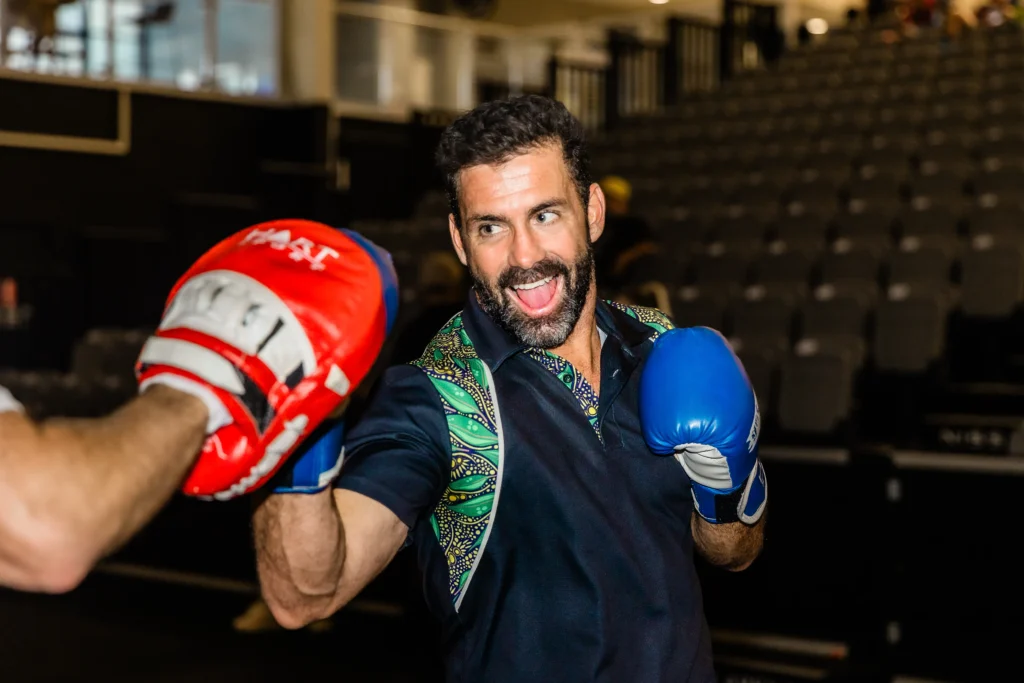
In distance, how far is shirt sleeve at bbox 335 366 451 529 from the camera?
1.51 meters

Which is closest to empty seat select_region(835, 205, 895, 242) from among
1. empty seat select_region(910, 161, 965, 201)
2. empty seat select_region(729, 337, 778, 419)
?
empty seat select_region(910, 161, 965, 201)

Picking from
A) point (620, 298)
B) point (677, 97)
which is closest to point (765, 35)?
point (677, 97)

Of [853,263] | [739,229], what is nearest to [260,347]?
[853,263]

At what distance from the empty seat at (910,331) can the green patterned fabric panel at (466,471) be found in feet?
14.7

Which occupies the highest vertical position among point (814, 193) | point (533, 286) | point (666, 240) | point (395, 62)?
point (395, 62)

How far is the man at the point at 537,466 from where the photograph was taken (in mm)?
1545

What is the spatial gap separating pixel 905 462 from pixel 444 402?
2653 millimetres

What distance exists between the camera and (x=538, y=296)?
5.68 ft

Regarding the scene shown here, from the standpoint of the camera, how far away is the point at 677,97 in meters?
12.1

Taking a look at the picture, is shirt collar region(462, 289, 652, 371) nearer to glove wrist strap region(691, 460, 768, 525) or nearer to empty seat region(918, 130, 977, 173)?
glove wrist strap region(691, 460, 768, 525)

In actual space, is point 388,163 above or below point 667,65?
below

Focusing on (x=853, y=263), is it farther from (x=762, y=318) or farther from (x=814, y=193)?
(x=814, y=193)

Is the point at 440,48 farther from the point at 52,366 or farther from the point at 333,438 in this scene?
the point at 333,438

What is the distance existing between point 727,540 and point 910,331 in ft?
13.9
